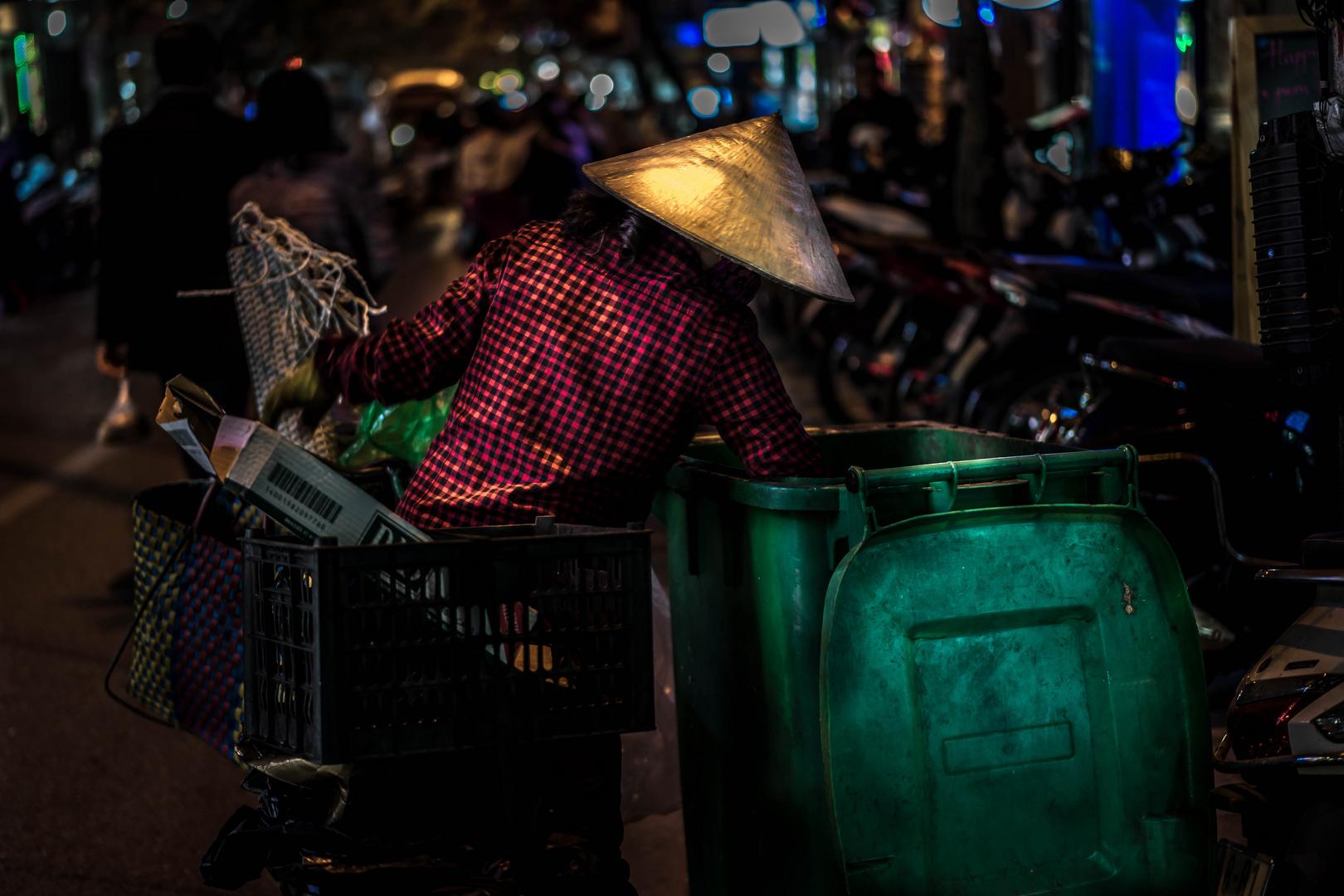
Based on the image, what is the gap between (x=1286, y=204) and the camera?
2463 mm

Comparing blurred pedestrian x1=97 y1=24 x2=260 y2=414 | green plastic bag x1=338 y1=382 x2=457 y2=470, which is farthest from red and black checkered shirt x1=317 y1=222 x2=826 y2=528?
blurred pedestrian x1=97 y1=24 x2=260 y2=414

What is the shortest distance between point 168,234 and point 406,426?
7.40 feet

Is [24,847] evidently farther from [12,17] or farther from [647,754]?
[12,17]

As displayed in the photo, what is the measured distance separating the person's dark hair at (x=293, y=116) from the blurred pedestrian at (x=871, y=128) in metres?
5.20

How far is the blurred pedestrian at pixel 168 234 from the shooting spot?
Result: 4.83 m

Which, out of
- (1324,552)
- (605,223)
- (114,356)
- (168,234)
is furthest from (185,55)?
(1324,552)

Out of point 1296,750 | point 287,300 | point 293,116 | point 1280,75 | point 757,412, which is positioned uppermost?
point 293,116

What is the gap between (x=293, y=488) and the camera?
2.04 meters

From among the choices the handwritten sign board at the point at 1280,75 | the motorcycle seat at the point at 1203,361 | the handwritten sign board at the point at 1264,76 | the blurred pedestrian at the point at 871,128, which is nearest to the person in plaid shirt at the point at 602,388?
the motorcycle seat at the point at 1203,361

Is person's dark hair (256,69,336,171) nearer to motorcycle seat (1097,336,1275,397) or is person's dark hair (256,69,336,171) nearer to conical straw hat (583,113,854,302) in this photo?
conical straw hat (583,113,854,302)

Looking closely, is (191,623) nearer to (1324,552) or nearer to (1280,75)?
(1324,552)

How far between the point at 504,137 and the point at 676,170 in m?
13.1

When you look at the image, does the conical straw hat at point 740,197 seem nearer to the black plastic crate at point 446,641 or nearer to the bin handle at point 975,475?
the bin handle at point 975,475

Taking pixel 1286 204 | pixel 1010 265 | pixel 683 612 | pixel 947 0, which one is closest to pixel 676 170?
pixel 683 612
